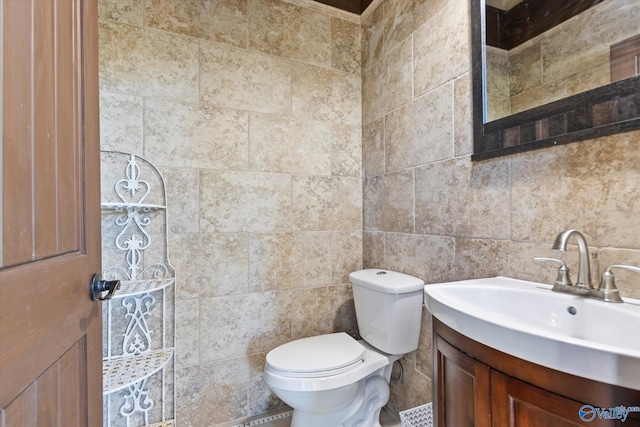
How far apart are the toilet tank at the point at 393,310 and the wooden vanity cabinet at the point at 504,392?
49 centimetres

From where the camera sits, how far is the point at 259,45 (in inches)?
67.4

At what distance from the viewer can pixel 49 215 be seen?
0.58 metres

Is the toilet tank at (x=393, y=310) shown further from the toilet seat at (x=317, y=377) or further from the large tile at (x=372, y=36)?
the large tile at (x=372, y=36)

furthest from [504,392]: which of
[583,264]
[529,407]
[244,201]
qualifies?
[244,201]

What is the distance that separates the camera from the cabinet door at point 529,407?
1.69 ft

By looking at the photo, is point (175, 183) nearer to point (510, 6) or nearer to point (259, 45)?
point (259, 45)

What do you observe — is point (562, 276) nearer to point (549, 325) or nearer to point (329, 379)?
point (549, 325)

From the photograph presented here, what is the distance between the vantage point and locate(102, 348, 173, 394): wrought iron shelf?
1.23 meters

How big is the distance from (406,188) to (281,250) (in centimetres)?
79

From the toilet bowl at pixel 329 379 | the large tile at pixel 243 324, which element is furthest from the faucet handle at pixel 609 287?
the large tile at pixel 243 324

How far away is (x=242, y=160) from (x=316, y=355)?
108cm

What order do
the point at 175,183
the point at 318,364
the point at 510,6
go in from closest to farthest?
the point at 510,6
the point at 318,364
the point at 175,183

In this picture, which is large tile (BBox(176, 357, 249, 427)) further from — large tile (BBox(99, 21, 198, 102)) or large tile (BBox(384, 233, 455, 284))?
large tile (BBox(99, 21, 198, 102))

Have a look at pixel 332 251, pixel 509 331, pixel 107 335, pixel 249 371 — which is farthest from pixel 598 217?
pixel 107 335
